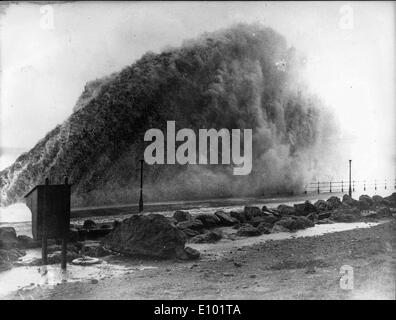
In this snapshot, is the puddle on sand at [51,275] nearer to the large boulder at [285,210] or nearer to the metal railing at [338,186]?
the large boulder at [285,210]

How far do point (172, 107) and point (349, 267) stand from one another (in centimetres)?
679

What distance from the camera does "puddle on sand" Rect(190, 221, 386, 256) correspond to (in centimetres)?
885

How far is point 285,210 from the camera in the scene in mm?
11812

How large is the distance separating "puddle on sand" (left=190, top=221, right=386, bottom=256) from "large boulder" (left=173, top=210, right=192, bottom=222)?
942 millimetres

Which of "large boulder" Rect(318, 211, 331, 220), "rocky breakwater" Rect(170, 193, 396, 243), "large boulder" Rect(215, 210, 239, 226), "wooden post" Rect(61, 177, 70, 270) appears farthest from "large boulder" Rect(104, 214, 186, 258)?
"large boulder" Rect(318, 211, 331, 220)

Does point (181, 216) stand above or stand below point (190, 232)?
above

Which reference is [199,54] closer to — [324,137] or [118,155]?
[118,155]

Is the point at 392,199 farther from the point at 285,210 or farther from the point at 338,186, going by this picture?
the point at 285,210

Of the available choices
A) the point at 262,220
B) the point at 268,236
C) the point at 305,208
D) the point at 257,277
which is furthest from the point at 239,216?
the point at 257,277

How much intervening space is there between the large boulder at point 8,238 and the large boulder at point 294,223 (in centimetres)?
621

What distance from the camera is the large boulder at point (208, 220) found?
1015cm

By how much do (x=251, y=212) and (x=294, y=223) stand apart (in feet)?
3.99
